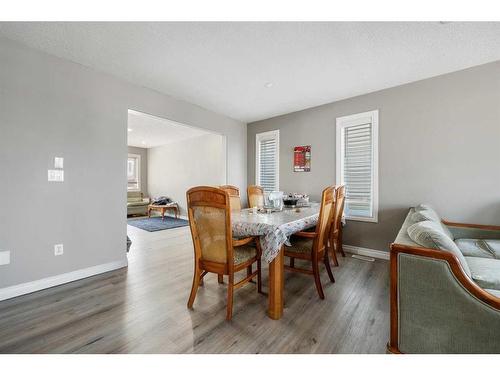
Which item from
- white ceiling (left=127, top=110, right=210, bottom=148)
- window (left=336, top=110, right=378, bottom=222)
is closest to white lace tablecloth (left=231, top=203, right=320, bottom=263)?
window (left=336, top=110, right=378, bottom=222)

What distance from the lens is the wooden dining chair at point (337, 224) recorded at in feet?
8.08

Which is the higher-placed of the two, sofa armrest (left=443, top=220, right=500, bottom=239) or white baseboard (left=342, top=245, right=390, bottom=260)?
sofa armrest (left=443, top=220, right=500, bottom=239)

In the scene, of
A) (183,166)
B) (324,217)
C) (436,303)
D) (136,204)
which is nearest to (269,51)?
(324,217)

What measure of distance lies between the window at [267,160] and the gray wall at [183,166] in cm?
115

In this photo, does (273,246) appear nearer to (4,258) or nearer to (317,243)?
(317,243)

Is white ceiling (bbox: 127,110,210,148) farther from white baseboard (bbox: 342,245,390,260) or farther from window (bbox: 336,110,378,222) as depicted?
white baseboard (bbox: 342,245,390,260)

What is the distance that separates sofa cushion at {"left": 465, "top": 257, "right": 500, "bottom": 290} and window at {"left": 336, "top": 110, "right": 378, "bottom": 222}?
151 centimetres

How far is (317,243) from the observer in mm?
2070

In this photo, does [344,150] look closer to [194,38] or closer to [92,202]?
[194,38]

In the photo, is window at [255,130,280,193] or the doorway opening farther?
the doorway opening

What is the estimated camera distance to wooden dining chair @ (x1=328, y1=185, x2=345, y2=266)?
8.08 feet

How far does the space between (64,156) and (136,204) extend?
5.07m

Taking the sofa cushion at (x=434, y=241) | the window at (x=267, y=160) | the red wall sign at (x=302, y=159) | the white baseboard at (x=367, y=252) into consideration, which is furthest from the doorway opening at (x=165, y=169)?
the sofa cushion at (x=434, y=241)
